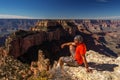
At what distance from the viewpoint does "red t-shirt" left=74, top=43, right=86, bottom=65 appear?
45.9 feet

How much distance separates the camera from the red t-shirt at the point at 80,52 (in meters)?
14.0

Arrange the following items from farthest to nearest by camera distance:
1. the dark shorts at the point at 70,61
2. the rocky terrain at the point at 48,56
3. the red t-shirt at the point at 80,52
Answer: the dark shorts at the point at 70,61 < the rocky terrain at the point at 48,56 < the red t-shirt at the point at 80,52

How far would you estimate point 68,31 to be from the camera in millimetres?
130500

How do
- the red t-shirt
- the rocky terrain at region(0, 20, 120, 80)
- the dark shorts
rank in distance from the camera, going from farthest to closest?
the dark shorts → the rocky terrain at region(0, 20, 120, 80) → the red t-shirt

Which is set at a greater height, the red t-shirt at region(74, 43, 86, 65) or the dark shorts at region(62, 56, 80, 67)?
the red t-shirt at region(74, 43, 86, 65)

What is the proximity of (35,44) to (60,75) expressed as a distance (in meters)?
93.7

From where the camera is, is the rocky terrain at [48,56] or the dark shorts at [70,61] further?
the dark shorts at [70,61]

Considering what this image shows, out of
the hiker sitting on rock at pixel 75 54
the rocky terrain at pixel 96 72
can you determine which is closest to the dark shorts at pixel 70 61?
the hiker sitting on rock at pixel 75 54

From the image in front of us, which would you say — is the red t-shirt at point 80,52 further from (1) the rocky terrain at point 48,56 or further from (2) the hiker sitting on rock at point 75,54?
(1) the rocky terrain at point 48,56

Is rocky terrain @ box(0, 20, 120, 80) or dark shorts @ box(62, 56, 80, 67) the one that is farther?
dark shorts @ box(62, 56, 80, 67)

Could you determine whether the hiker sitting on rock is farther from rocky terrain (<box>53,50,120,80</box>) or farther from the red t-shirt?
rocky terrain (<box>53,50,120,80</box>)

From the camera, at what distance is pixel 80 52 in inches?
555

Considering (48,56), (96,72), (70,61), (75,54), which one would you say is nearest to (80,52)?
(75,54)

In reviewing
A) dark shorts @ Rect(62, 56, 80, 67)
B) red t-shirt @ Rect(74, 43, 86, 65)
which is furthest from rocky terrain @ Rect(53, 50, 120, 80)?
red t-shirt @ Rect(74, 43, 86, 65)
